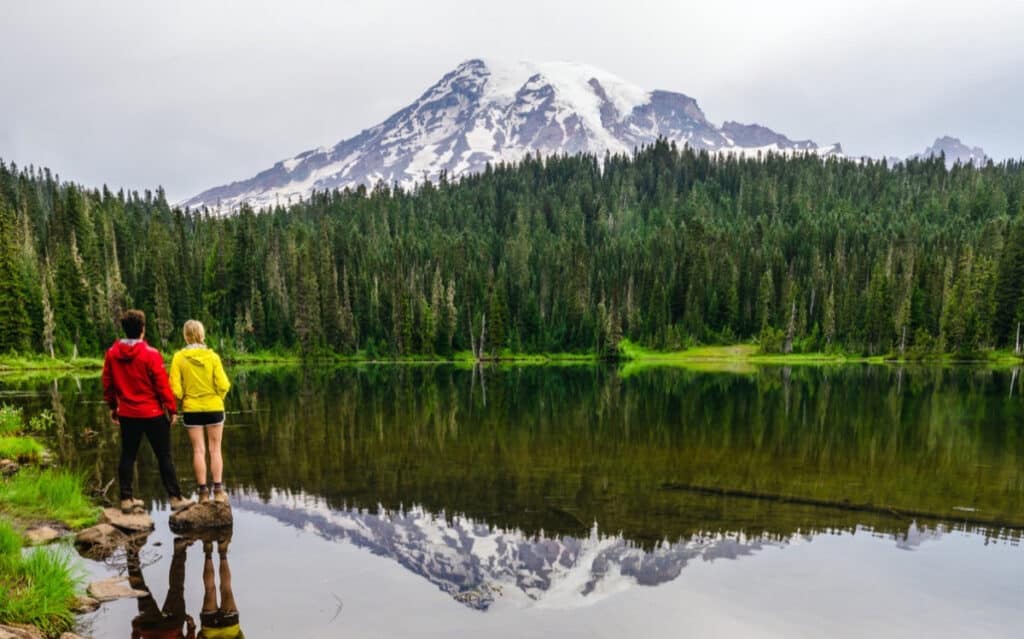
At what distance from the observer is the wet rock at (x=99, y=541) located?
36.1 ft

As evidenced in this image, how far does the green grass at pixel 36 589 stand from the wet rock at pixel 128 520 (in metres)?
3.00

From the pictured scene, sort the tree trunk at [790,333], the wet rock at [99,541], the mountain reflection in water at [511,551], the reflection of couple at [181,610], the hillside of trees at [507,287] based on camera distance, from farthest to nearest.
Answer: the tree trunk at [790,333] → the hillside of trees at [507,287] → the wet rock at [99,541] → the mountain reflection in water at [511,551] → the reflection of couple at [181,610]

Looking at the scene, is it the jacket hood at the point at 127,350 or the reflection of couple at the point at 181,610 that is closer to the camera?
the reflection of couple at the point at 181,610

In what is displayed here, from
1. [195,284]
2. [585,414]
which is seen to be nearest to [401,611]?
[585,414]

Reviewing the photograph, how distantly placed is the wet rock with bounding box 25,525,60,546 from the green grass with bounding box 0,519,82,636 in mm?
2092

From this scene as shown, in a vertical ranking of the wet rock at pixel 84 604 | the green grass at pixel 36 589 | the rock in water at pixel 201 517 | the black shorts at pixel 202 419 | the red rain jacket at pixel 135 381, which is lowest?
the rock in water at pixel 201 517

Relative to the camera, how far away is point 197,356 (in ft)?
40.5

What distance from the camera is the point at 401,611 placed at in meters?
9.33

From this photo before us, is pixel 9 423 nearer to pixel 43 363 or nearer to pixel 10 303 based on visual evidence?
pixel 10 303

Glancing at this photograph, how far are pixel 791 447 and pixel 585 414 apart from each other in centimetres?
1218

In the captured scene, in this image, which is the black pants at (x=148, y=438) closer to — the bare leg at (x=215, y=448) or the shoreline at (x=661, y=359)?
the bare leg at (x=215, y=448)

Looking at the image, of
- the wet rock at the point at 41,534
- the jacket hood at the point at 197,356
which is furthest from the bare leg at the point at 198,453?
the wet rock at the point at 41,534

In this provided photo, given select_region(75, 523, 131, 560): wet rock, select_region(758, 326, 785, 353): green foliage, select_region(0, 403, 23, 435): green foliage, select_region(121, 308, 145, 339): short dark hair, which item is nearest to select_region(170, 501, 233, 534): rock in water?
select_region(75, 523, 131, 560): wet rock

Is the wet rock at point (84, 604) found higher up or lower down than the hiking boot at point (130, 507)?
higher up
